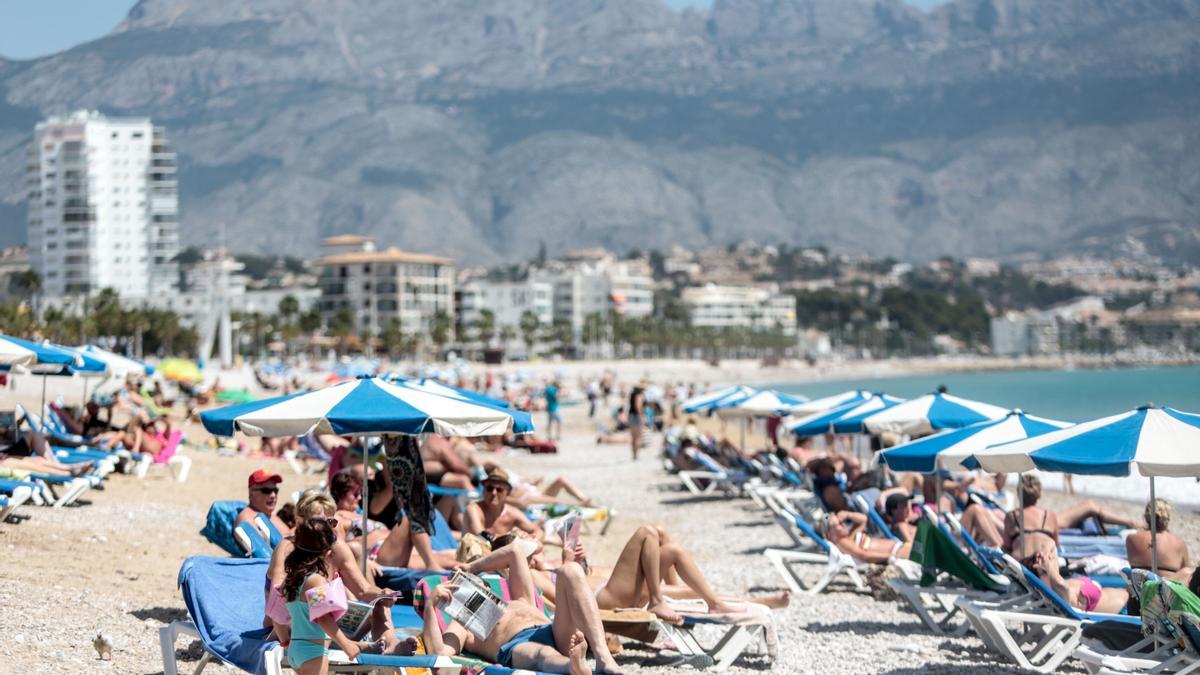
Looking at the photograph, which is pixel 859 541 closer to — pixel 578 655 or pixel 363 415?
pixel 363 415

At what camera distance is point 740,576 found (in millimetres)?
11234

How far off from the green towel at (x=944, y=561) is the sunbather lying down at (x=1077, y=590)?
0.62 metres

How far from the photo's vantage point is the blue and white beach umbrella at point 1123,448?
680 centimetres

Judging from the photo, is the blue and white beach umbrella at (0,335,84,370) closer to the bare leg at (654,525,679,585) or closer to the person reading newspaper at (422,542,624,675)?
the bare leg at (654,525,679,585)

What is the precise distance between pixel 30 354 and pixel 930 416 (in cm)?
814

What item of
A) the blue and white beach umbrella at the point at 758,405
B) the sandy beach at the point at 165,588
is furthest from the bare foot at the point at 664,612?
the blue and white beach umbrella at the point at 758,405

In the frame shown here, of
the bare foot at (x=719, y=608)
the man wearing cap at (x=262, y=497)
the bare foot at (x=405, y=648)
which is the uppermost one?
the man wearing cap at (x=262, y=497)

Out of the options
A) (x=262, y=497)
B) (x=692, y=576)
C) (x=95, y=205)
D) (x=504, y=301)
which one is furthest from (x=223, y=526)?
(x=504, y=301)

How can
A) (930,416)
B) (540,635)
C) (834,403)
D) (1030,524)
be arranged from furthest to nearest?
1. (834,403)
2. (930,416)
3. (1030,524)
4. (540,635)

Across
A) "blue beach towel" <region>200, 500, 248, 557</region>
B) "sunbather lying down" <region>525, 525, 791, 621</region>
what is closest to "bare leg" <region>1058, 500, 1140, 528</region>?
"sunbather lying down" <region>525, 525, 791, 621</region>

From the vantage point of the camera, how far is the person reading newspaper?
19.4 ft

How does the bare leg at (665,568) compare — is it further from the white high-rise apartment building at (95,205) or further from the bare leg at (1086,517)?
the white high-rise apartment building at (95,205)

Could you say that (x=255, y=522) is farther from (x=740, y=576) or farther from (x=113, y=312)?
(x=113, y=312)

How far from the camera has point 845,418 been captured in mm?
14078
